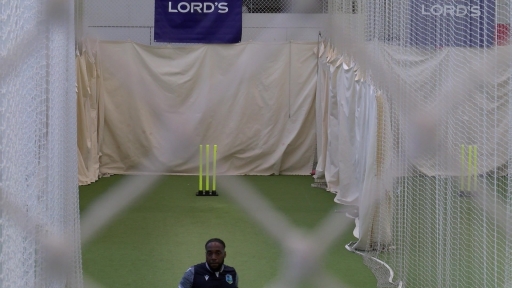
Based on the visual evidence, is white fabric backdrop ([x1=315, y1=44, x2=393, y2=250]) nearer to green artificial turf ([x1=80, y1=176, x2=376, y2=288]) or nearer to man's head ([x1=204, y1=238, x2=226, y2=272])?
green artificial turf ([x1=80, y1=176, x2=376, y2=288])

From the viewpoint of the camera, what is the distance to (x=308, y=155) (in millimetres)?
6176

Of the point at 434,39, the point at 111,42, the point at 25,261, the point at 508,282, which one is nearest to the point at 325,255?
the point at 434,39

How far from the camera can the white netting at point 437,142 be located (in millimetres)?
2133

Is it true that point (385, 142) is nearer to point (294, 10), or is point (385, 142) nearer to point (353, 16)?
point (353, 16)

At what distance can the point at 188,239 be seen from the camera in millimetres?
3531

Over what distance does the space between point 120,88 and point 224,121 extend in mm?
912

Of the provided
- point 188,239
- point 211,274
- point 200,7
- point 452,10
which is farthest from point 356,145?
point 200,7

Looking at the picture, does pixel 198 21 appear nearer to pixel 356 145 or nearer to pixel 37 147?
pixel 356 145

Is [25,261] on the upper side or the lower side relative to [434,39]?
lower

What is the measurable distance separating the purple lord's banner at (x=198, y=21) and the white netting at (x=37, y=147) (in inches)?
142

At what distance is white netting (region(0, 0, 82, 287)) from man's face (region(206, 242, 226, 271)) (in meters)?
0.38

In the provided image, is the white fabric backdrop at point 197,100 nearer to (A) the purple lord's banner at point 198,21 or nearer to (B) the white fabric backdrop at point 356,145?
(A) the purple lord's banner at point 198,21

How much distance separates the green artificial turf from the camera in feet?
9.44

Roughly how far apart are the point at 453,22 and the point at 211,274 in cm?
109
